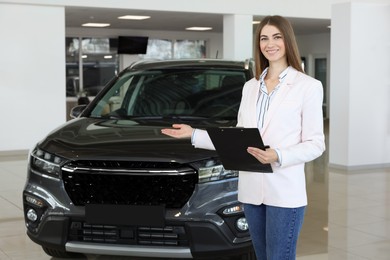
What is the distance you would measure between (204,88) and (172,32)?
14.1 metres

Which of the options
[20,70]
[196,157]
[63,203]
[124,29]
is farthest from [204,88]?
[124,29]

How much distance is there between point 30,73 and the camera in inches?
427

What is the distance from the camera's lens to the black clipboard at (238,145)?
2.30m

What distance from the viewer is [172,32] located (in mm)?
18703

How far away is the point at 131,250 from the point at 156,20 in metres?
11.6

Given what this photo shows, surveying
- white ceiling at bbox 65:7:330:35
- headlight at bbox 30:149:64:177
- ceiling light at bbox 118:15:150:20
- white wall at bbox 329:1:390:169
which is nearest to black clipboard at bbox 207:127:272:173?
headlight at bbox 30:149:64:177

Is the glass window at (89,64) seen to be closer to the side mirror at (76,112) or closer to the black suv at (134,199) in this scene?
the side mirror at (76,112)

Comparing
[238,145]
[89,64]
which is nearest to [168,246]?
[238,145]

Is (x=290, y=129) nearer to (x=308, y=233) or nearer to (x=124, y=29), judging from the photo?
(x=308, y=233)

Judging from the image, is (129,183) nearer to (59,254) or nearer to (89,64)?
(59,254)

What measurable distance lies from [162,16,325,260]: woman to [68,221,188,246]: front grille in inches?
44.0

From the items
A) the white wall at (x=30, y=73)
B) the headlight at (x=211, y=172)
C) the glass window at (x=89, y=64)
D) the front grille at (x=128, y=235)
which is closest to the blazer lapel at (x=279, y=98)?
the headlight at (x=211, y=172)

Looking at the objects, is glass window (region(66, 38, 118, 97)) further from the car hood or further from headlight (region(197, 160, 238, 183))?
headlight (region(197, 160, 238, 183))

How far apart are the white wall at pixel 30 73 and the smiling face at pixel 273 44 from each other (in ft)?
29.2
